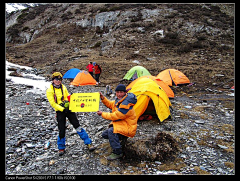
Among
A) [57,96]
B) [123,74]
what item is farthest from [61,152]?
[123,74]

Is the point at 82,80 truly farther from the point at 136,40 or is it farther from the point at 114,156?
the point at 136,40

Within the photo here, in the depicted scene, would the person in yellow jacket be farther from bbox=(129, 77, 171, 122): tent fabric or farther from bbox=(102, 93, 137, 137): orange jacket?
bbox=(129, 77, 171, 122): tent fabric

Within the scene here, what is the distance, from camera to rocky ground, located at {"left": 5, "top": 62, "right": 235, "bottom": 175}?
3883 millimetres

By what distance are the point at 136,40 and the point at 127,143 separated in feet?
69.2

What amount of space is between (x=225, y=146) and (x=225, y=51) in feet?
63.8

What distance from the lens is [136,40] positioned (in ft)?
76.9

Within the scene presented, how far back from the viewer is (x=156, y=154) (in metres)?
4.13

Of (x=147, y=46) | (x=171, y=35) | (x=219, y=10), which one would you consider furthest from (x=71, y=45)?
(x=219, y=10)

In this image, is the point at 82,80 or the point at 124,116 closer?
the point at 124,116

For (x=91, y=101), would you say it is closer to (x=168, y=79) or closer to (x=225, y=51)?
(x=168, y=79)

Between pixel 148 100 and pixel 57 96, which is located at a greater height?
pixel 57 96

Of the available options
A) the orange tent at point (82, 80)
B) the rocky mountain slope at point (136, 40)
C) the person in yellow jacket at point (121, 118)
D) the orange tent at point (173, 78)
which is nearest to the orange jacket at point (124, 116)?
the person in yellow jacket at point (121, 118)

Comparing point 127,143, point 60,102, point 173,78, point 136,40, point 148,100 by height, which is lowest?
point 127,143

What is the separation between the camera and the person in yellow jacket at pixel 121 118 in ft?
12.2
